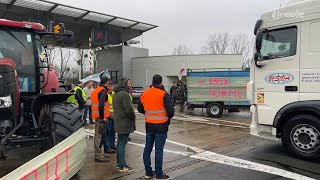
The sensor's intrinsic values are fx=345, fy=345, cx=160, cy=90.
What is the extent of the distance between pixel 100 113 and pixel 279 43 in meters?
4.26

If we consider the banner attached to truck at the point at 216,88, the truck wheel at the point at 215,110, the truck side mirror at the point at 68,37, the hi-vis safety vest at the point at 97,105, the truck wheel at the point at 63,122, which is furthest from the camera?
the truck wheel at the point at 215,110

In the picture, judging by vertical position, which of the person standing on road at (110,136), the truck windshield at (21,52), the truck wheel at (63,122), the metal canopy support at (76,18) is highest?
the metal canopy support at (76,18)

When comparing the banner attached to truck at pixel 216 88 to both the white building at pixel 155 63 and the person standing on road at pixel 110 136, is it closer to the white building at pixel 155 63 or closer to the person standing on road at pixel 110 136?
the person standing on road at pixel 110 136

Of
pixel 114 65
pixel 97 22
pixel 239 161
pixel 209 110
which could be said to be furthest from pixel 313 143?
pixel 114 65

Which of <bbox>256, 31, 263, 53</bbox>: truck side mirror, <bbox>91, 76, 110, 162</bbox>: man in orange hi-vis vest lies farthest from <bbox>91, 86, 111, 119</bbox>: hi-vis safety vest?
<bbox>256, 31, 263, 53</bbox>: truck side mirror

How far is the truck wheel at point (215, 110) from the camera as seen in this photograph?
16375mm

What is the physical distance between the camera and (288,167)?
6.84 m

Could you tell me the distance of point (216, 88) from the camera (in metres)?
16.5

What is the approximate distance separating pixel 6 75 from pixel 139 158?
343 centimetres

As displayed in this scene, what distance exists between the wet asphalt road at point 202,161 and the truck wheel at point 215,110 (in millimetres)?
4983

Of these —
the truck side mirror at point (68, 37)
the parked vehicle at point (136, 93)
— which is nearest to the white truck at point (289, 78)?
the truck side mirror at point (68, 37)

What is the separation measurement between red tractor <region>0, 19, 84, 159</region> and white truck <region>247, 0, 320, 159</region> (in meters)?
4.23

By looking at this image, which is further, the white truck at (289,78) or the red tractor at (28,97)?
the white truck at (289,78)

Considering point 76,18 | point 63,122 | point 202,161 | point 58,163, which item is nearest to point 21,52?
point 63,122
